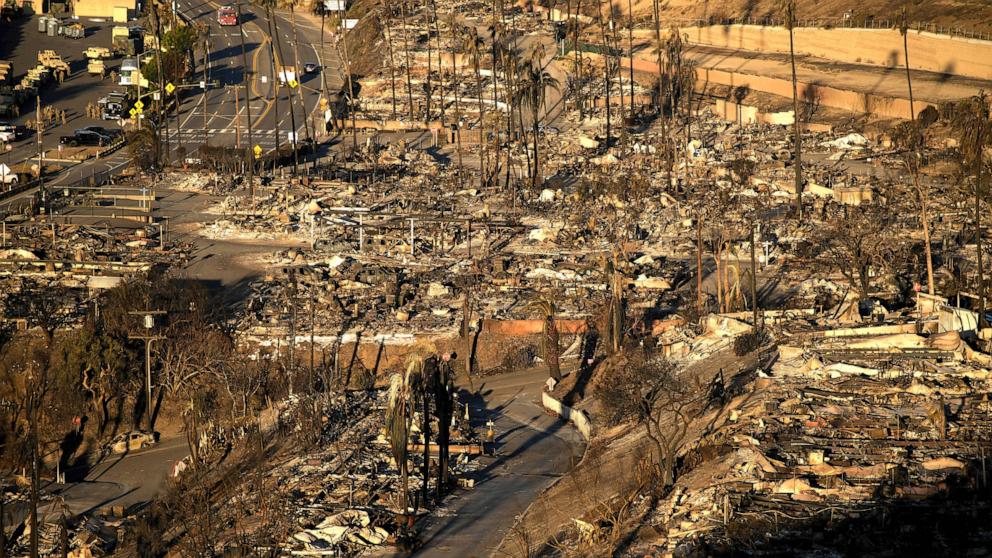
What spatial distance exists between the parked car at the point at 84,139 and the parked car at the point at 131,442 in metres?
40.2

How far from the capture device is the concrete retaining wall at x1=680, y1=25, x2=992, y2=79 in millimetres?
94219

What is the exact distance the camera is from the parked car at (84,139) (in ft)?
304

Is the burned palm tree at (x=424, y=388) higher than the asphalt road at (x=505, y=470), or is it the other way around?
the burned palm tree at (x=424, y=388)

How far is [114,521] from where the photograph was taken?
1853 inches

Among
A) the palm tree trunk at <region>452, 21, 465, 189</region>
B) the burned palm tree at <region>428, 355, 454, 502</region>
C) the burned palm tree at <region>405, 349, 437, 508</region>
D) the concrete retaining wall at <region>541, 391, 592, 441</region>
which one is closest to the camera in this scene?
the burned palm tree at <region>405, 349, 437, 508</region>

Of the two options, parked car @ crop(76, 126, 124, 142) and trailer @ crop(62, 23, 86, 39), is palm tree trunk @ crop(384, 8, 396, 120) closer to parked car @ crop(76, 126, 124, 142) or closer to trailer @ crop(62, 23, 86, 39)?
parked car @ crop(76, 126, 124, 142)

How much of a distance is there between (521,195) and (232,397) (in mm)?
26486

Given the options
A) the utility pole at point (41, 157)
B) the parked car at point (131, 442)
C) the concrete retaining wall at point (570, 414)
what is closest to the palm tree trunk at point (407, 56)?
the utility pole at point (41, 157)

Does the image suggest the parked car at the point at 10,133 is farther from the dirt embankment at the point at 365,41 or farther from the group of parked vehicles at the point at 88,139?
the dirt embankment at the point at 365,41

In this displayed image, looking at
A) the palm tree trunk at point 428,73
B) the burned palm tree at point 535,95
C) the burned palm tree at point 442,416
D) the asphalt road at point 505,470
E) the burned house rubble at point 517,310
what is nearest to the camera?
the asphalt road at point 505,470

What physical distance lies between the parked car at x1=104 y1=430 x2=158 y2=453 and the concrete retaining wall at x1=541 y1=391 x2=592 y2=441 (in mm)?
12361

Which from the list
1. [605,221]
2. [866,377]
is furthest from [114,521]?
[605,221]

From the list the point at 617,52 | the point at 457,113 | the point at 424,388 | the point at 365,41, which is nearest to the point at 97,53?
the point at 365,41

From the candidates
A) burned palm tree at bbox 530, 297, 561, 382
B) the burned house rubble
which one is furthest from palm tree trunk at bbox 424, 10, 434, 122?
burned palm tree at bbox 530, 297, 561, 382
